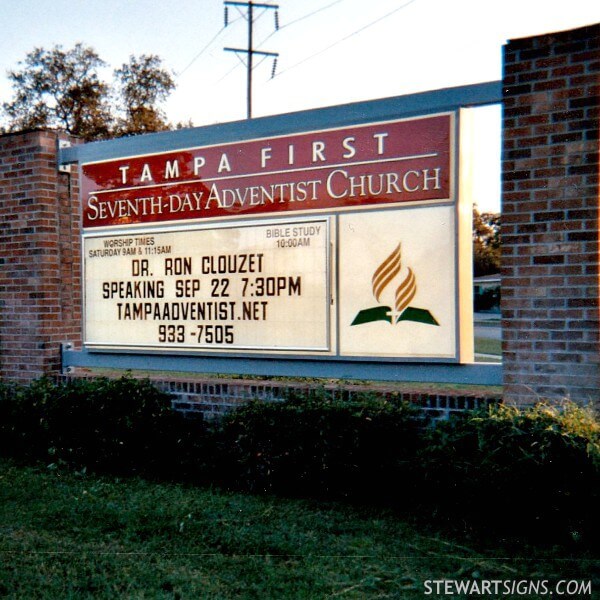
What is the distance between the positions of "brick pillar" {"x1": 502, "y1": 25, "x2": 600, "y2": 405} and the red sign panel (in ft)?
1.96

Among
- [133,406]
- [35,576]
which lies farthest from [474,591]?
[133,406]

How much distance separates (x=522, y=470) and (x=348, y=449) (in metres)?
1.39

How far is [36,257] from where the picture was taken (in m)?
8.15

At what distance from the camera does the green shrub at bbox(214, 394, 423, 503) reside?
18.5 ft

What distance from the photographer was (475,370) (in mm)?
5832

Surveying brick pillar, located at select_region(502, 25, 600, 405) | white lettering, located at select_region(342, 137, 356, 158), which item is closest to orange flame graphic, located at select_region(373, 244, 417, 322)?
brick pillar, located at select_region(502, 25, 600, 405)

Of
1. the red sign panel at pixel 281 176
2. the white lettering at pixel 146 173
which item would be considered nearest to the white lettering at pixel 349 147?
the red sign panel at pixel 281 176

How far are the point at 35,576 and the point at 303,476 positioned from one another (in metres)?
2.19

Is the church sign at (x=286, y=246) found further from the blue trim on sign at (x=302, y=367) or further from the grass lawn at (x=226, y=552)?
the grass lawn at (x=226, y=552)

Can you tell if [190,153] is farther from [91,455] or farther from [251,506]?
[251,506]

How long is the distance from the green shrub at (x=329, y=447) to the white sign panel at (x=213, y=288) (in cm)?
79

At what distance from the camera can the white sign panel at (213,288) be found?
655 cm

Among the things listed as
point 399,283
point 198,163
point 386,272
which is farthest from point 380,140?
point 198,163

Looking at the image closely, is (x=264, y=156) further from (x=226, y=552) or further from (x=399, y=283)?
(x=226, y=552)
